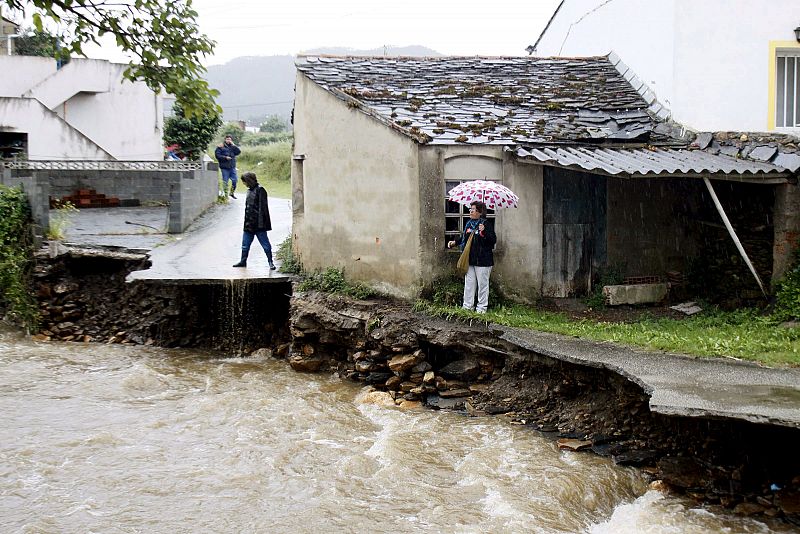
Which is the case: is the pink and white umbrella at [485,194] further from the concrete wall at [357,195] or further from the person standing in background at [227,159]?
the person standing in background at [227,159]

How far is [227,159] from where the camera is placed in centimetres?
2419

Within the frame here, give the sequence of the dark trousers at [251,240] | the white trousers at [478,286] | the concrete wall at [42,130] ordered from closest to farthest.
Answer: the white trousers at [478,286]
the dark trousers at [251,240]
the concrete wall at [42,130]

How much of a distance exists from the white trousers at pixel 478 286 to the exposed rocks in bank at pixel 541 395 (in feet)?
1.73

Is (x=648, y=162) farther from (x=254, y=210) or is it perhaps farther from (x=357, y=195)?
(x=254, y=210)

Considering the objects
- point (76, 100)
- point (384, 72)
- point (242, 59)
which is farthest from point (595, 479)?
point (242, 59)

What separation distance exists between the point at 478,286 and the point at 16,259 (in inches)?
385

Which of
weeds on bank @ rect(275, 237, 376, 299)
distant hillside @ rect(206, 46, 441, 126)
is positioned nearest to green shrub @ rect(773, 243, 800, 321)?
weeds on bank @ rect(275, 237, 376, 299)

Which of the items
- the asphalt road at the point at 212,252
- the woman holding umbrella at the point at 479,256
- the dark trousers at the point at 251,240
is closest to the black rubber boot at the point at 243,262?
the dark trousers at the point at 251,240

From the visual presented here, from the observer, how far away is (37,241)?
57.7ft

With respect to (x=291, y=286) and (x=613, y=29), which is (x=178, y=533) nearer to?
(x=291, y=286)

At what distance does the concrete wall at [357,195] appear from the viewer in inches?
558

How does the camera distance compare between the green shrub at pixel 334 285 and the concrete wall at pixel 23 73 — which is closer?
the green shrub at pixel 334 285

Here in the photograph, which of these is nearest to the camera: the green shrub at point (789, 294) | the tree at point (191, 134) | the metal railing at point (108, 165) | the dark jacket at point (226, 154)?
the green shrub at point (789, 294)

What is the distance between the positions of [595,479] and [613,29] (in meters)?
11.0
